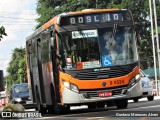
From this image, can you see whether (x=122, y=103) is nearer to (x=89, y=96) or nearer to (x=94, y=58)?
(x=89, y=96)

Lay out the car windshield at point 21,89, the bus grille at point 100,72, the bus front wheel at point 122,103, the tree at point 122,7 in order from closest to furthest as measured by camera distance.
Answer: the bus grille at point 100,72 → the bus front wheel at point 122,103 → the car windshield at point 21,89 → the tree at point 122,7

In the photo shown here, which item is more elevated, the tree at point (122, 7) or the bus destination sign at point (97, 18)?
the tree at point (122, 7)

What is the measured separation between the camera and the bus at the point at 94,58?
17.8 metres

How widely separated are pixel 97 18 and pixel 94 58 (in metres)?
1.56

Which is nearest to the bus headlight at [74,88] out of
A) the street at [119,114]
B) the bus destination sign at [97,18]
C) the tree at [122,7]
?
the street at [119,114]

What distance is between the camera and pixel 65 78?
1783cm

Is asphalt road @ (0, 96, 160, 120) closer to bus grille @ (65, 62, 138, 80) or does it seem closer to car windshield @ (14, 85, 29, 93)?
bus grille @ (65, 62, 138, 80)

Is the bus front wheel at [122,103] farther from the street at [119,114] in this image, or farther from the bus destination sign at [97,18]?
the bus destination sign at [97,18]

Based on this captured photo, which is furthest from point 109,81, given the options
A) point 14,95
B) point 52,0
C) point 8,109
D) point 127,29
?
point 52,0

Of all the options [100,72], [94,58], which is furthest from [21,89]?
[100,72]

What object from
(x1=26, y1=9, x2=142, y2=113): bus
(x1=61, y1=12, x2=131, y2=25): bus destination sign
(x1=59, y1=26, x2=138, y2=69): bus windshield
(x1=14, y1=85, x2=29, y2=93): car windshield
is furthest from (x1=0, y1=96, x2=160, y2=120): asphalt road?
(x1=14, y1=85, x2=29, y2=93): car windshield

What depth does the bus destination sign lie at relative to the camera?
18453mm

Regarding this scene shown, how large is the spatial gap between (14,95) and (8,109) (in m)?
14.0

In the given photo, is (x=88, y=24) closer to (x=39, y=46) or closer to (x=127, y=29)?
(x=127, y=29)
